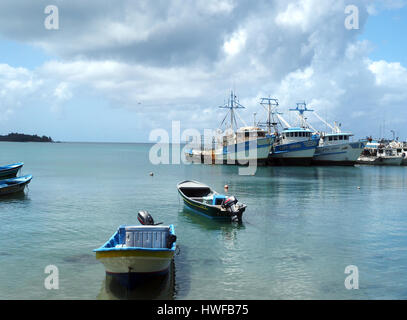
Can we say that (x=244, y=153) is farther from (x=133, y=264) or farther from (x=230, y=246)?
(x=133, y=264)

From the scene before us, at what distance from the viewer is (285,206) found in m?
33.8

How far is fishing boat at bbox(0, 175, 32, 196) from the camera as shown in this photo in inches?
1463

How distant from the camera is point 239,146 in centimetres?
8519

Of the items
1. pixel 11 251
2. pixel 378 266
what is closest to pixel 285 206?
pixel 378 266

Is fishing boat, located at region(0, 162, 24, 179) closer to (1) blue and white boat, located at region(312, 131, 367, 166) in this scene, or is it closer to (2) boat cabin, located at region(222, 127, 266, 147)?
(2) boat cabin, located at region(222, 127, 266, 147)

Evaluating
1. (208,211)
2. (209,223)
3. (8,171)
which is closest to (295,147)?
(8,171)

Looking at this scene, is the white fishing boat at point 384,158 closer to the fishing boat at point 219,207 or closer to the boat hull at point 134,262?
the fishing boat at point 219,207

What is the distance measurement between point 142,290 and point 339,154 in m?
82.1

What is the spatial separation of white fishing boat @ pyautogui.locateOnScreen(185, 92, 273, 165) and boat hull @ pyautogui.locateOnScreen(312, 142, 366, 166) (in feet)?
48.8

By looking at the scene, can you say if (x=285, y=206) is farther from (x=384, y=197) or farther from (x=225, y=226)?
(x=384, y=197)

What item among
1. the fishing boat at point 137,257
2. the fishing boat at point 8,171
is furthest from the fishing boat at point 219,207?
the fishing boat at point 8,171

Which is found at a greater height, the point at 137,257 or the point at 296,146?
the point at 296,146

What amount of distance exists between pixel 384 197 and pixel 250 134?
143 ft

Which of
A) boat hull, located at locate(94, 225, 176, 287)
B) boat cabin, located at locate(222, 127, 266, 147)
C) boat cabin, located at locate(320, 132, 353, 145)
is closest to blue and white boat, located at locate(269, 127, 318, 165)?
boat cabin, located at locate(320, 132, 353, 145)
